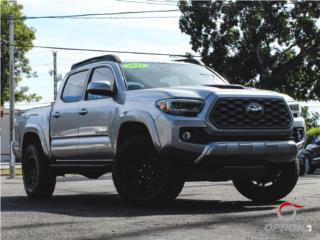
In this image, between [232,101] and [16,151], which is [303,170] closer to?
[16,151]

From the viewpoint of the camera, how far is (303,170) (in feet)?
64.1

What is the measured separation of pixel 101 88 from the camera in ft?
28.2

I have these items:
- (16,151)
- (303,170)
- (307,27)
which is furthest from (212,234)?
(307,27)

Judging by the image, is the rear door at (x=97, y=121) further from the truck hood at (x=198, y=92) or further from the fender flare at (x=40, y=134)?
the fender flare at (x=40, y=134)

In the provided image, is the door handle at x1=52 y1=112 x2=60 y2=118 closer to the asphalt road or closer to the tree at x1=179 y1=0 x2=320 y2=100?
the asphalt road

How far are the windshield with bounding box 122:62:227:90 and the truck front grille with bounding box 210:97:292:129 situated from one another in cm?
129

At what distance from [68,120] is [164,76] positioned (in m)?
1.61

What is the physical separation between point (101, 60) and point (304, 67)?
28.9 metres

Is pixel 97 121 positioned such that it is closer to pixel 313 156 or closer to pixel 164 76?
pixel 164 76

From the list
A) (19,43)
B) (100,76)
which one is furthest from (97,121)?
(19,43)

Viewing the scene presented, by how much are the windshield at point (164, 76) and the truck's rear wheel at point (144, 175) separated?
38.9 inches

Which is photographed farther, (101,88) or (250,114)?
(101,88)

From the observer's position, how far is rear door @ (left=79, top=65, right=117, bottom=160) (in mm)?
8758

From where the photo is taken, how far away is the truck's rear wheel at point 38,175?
403 inches
